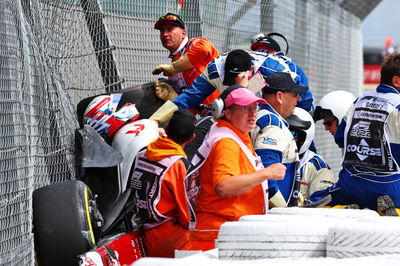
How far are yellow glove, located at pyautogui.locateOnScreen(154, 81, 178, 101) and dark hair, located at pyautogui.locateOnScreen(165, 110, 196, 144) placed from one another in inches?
60.6

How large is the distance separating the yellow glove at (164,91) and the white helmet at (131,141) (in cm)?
62

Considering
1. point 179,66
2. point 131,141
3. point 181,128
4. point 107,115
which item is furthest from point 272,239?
point 179,66

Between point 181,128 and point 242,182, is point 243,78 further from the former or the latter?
point 242,182

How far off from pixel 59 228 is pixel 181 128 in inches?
39.9

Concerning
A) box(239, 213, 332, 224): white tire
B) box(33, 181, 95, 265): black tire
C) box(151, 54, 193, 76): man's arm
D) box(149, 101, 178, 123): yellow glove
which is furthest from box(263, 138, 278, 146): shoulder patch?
box(151, 54, 193, 76): man's arm

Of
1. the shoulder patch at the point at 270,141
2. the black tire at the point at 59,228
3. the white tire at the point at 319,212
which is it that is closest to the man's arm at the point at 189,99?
the shoulder patch at the point at 270,141

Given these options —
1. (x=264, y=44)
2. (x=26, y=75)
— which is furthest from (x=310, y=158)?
(x=26, y=75)

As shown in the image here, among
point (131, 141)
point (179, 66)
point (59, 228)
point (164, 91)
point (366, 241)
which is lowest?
point (59, 228)

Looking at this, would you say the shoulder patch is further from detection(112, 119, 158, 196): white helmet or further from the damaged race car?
detection(112, 119, 158, 196): white helmet

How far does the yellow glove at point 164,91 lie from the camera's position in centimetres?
755

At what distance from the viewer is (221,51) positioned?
964cm

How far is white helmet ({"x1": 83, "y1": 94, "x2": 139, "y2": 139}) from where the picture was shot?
711 cm

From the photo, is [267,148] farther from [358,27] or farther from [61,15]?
[358,27]

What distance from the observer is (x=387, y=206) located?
6.10 meters
